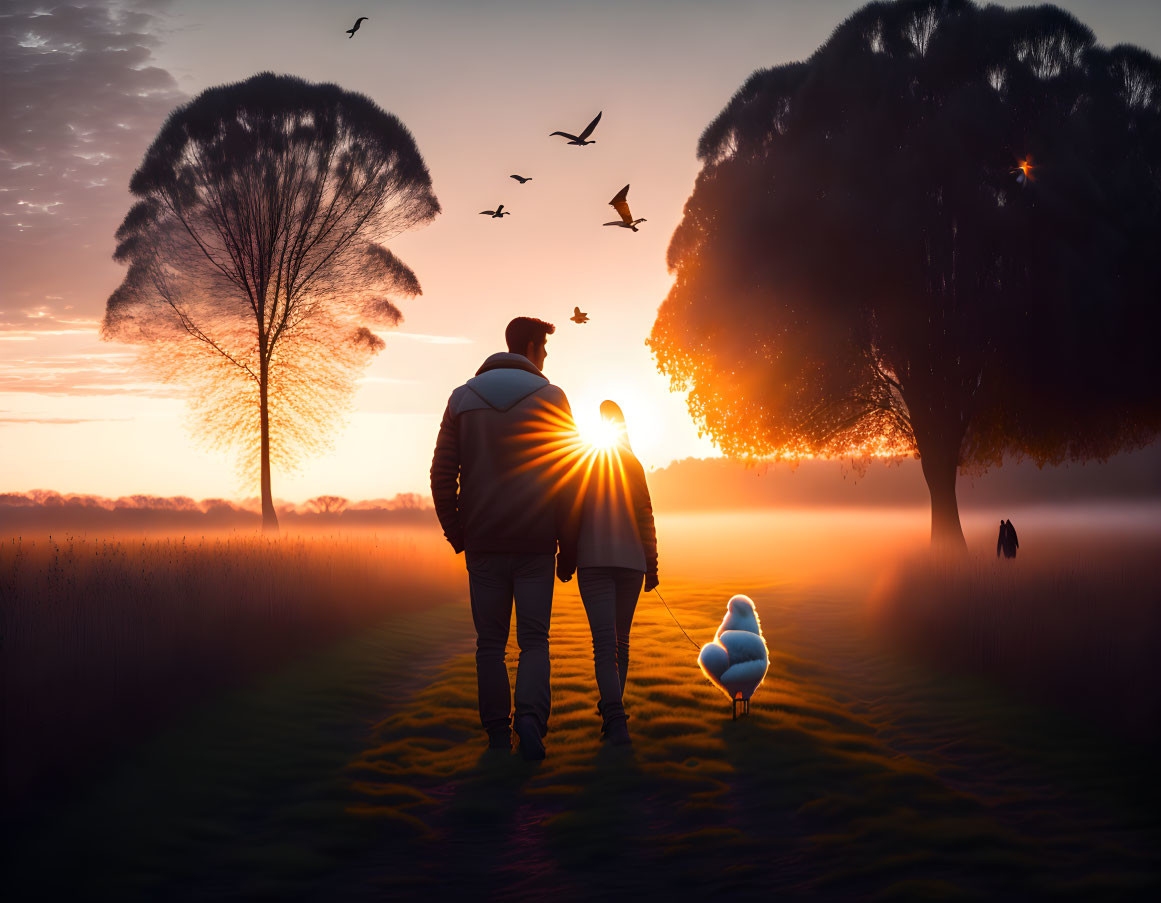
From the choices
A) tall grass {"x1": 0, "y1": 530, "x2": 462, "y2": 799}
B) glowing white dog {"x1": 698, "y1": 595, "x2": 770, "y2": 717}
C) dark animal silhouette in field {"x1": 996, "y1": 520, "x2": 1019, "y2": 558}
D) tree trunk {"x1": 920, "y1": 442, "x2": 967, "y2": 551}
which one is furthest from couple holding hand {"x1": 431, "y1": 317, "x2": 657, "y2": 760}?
tree trunk {"x1": 920, "y1": 442, "x2": 967, "y2": 551}

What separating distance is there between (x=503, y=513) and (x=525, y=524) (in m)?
0.17

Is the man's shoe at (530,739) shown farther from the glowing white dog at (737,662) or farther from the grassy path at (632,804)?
the glowing white dog at (737,662)

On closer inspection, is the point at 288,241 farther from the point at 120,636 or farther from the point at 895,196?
the point at 120,636

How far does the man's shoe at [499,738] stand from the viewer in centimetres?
681

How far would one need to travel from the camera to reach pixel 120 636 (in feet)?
26.5

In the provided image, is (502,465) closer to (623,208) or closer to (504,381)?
(504,381)

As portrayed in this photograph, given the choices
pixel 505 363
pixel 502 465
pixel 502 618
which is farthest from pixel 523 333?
pixel 502 618

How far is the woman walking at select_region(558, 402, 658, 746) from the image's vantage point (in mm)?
6910

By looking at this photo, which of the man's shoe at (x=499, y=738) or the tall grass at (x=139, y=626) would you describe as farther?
the man's shoe at (x=499, y=738)

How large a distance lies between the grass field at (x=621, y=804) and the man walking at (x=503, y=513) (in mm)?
514

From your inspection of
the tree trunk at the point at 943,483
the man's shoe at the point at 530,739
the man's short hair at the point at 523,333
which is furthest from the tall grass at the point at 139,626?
the tree trunk at the point at 943,483

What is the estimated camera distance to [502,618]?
6.92 m

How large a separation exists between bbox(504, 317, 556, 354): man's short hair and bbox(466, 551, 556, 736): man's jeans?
160 cm

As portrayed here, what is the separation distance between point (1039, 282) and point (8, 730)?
17140mm
